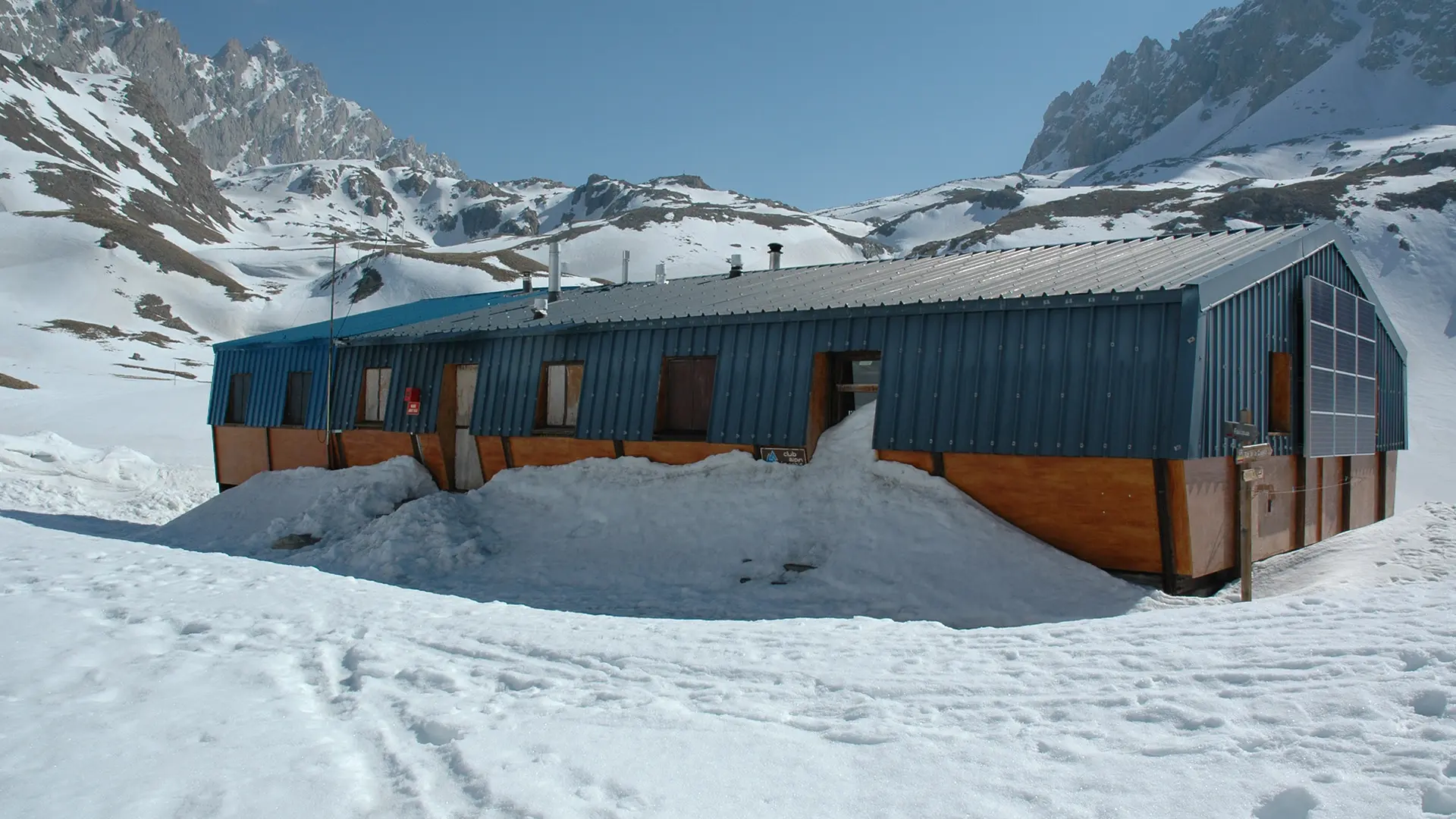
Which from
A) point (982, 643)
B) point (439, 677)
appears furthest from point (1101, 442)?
point (439, 677)

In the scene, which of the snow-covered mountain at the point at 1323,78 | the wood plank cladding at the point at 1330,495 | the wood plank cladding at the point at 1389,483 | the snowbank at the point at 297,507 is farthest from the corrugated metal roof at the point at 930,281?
the snow-covered mountain at the point at 1323,78

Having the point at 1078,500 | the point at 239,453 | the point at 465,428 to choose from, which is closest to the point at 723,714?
the point at 1078,500

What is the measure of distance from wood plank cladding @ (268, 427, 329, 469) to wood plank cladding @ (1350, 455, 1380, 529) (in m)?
18.8

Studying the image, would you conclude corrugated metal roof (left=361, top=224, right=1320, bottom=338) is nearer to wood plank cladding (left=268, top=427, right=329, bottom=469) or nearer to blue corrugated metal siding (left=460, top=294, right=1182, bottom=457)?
blue corrugated metal siding (left=460, top=294, right=1182, bottom=457)

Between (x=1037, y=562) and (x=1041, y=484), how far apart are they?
0.91 metres

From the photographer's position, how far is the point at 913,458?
11508mm

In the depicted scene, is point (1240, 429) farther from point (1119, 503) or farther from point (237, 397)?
point (237, 397)

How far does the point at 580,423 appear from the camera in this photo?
Answer: 14.4 m

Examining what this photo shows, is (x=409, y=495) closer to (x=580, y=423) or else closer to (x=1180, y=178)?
(x=580, y=423)

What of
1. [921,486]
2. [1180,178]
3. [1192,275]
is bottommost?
[921,486]

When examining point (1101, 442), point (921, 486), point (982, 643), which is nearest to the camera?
point (982, 643)

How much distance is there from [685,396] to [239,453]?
12918 millimetres

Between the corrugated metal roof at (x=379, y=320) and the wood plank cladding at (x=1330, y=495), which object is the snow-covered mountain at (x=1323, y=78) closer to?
the corrugated metal roof at (x=379, y=320)

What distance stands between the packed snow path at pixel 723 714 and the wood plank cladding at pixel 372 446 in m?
9.55
